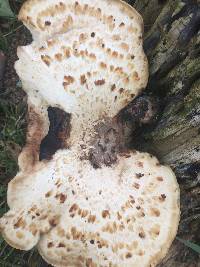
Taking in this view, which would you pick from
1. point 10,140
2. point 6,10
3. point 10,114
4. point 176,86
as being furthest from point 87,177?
point 6,10

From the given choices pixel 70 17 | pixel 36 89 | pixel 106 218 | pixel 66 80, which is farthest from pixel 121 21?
pixel 106 218

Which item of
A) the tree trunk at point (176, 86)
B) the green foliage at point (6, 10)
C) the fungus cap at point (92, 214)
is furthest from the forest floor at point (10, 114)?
the tree trunk at point (176, 86)

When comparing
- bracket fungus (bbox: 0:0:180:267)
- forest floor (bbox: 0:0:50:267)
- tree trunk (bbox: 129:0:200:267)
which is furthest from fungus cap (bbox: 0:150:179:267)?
forest floor (bbox: 0:0:50:267)

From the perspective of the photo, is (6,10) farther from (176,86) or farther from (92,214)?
(92,214)

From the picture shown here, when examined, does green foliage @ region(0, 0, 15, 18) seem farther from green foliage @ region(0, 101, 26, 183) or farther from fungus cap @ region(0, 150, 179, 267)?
fungus cap @ region(0, 150, 179, 267)

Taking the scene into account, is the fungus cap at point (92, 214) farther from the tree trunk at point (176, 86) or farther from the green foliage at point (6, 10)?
the green foliage at point (6, 10)
